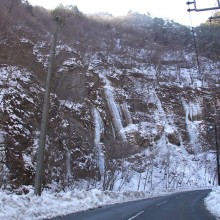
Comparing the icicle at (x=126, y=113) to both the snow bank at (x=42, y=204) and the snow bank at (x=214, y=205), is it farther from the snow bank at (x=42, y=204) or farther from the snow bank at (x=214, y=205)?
the snow bank at (x=42, y=204)

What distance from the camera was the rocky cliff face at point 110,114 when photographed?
1207 inches

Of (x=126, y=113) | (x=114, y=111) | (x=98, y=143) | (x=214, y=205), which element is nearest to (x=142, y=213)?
(x=214, y=205)

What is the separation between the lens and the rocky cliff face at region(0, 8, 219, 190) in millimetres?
30656

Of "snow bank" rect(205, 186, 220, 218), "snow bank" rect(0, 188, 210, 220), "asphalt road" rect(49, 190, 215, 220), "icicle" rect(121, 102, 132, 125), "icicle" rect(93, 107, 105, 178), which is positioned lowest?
"snow bank" rect(205, 186, 220, 218)

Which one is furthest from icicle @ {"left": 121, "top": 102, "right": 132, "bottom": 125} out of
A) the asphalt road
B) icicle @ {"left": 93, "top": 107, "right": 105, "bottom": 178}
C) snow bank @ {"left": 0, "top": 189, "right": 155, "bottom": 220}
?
the asphalt road

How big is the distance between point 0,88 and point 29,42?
1998 centimetres

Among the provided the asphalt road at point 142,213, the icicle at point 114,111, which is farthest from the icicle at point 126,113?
the asphalt road at point 142,213

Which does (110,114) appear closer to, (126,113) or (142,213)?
(126,113)

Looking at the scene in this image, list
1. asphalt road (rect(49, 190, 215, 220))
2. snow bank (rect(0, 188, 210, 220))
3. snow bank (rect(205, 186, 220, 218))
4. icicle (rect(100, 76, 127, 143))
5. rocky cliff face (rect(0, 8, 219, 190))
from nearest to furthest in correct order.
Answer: snow bank (rect(0, 188, 210, 220))
asphalt road (rect(49, 190, 215, 220))
snow bank (rect(205, 186, 220, 218))
rocky cliff face (rect(0, 8, 219, 190))
icicle (rect(100, 76, 127, 143))

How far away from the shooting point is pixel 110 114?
52250mm

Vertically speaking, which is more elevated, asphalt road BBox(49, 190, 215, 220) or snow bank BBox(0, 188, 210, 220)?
snow bank BBox(0, 188, 210, 220)

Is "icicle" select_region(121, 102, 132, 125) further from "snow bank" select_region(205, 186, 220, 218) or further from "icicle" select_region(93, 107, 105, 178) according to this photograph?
"snow bank" select_region(205, 186, 220, 218)

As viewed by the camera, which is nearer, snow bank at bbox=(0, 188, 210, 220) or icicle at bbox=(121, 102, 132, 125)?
snow bank at bbox=(0, 188, 210, 220)

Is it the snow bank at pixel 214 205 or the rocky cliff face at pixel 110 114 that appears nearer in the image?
the snow bank at pixel 214 205
